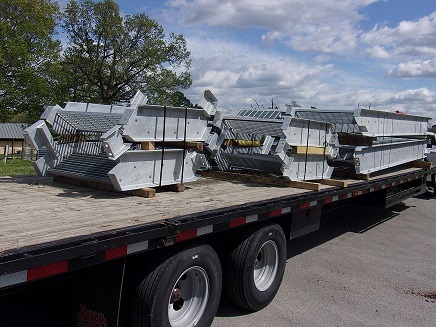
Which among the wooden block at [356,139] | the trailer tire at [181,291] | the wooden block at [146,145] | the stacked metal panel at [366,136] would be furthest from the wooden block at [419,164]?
the trailer tire at [181,291]

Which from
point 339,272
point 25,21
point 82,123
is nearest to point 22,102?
point 25,21

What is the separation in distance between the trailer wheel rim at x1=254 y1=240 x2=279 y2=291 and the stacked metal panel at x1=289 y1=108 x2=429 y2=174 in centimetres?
270

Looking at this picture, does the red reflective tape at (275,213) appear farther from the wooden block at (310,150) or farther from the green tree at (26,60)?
the green tree at (26,60)

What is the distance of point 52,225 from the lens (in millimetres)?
3168

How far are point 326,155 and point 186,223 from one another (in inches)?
150

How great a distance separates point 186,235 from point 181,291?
0.58 m

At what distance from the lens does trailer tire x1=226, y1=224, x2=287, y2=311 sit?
4395mm

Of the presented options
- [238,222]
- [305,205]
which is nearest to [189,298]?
[238,222]

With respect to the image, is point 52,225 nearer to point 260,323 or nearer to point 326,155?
point 260,323

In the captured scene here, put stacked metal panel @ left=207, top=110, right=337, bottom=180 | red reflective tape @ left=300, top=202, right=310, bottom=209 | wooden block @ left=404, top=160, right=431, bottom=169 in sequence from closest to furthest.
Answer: red reflective tape @ left=300, top=202, right=310, bottom=209 < stacked metal panel @ left=207, top=110, right=337, bottom=180 < wooden block @ left=404, top=160, right=431, bottom=169

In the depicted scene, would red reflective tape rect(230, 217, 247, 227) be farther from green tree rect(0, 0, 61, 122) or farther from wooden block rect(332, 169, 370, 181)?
green tree rect(0, 0, 61, 122)

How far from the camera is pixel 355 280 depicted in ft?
19.1

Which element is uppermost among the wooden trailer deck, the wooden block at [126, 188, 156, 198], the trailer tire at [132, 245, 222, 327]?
the wooden block at [126, 188, 156, 198]

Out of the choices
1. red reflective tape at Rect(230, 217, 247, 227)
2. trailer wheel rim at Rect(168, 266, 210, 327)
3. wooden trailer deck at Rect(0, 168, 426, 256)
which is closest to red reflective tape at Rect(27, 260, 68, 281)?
wooden trailer deck at Rect(0, 168, 426, 256)
